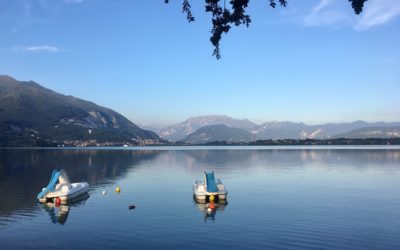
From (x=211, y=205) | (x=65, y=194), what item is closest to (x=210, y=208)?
(x=211, y=205)

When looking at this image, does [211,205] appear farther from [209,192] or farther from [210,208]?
[209,192]

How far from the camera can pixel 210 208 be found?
55312mm

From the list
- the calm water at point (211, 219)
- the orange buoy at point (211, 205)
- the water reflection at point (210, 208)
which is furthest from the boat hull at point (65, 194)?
the orange buoy at point (211, 205)

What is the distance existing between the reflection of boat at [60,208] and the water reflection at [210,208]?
1784cm

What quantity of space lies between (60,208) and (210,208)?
73.5ft

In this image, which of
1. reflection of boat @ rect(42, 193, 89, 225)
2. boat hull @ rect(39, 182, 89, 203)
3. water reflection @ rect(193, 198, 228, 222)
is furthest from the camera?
boat hull @ rect(39, 182, 89, 203)

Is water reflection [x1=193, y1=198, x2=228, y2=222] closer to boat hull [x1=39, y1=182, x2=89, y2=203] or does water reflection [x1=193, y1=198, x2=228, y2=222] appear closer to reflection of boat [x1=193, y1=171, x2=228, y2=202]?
reflection of boat [x1=193, y1=171, x2=228, y2=202]

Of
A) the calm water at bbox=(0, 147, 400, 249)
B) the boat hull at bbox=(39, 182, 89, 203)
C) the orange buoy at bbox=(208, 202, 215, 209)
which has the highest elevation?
the boat hull at bbox=(39, 182, 89, 203)

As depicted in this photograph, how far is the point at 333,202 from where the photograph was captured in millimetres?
60531

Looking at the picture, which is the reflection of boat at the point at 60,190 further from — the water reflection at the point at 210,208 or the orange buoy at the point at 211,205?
the orange buoy at the point at 211,205

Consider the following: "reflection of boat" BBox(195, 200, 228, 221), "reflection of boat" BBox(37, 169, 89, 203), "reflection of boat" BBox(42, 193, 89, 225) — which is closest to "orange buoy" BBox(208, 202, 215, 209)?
"reflection of boat" BBox(195, 200, 228, 221)

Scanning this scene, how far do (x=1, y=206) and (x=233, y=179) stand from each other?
51.3m

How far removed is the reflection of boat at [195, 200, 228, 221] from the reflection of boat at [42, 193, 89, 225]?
17912 millimetres

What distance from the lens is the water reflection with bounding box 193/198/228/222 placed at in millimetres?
50197
